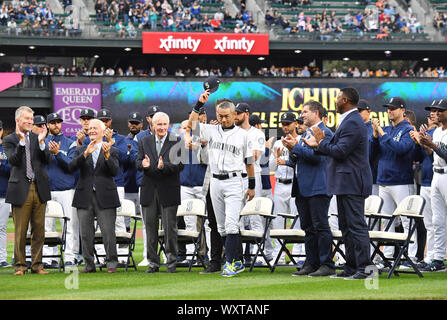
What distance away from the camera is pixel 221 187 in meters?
10.3

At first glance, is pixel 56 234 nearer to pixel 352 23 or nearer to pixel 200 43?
pixel 200 43

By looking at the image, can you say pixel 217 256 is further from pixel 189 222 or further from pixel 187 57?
pixel 187 57

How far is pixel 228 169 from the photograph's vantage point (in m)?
10.2

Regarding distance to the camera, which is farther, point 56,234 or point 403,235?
point 56,234

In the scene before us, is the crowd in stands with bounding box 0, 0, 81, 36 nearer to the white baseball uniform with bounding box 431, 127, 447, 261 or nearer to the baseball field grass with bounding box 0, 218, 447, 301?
the baseball field grass with bounding box 0, 218, 447, 301

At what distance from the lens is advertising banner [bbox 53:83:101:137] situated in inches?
1302

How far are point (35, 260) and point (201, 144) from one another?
2.80m

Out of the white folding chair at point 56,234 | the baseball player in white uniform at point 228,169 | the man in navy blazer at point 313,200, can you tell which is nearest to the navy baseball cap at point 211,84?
the baseball player in white uniform at point 228,169

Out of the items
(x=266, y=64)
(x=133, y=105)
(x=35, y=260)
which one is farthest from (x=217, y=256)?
(x=266, y=64)

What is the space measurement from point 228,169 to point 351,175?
1735 millimetres

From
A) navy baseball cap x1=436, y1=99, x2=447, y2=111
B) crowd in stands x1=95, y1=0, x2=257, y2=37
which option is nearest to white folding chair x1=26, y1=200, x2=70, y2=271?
navy baseball cap x1=436, y1=99, x2=447, y2=111

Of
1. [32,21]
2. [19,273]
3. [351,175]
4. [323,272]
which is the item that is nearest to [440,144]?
[351,175]

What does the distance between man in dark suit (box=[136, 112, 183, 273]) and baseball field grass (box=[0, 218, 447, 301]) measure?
36cm
